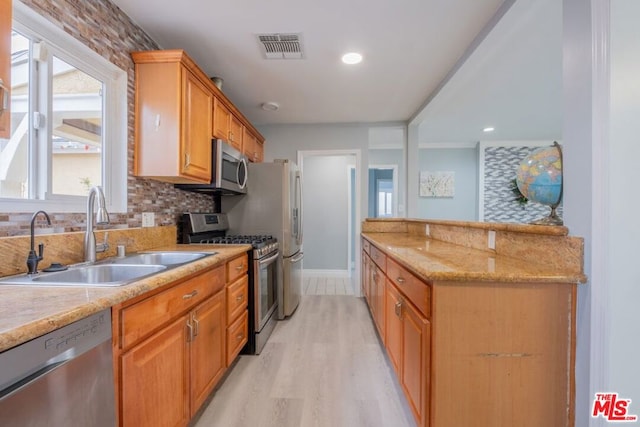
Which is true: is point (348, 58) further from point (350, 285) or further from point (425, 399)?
point (350, 285)

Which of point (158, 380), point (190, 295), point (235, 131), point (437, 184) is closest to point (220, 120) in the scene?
point (235, 131)

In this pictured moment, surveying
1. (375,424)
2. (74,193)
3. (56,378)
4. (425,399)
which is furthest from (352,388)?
(74,193)

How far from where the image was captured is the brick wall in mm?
1332

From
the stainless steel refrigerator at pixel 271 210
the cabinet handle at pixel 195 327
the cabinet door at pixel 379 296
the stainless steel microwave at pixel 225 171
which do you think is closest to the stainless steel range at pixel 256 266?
the stainless steel refrigerator at pixel 271 210

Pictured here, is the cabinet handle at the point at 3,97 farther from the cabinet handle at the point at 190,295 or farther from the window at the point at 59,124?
the cabinet handle at the point at 190,295

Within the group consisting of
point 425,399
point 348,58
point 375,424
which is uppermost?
point 348,58

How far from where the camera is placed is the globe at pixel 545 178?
4.12 ft

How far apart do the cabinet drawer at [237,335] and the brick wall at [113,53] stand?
937 millimetres

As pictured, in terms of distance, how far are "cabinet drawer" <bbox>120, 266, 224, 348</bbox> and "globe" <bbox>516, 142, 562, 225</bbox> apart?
1.67 metres

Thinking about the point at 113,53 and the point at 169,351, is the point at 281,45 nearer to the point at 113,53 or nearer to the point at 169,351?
the point at 113,53

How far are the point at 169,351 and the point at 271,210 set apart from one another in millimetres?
1808

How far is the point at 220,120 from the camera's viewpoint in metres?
2.41

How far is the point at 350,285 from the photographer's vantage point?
14.3 feet

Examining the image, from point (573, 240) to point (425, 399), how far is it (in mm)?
879
